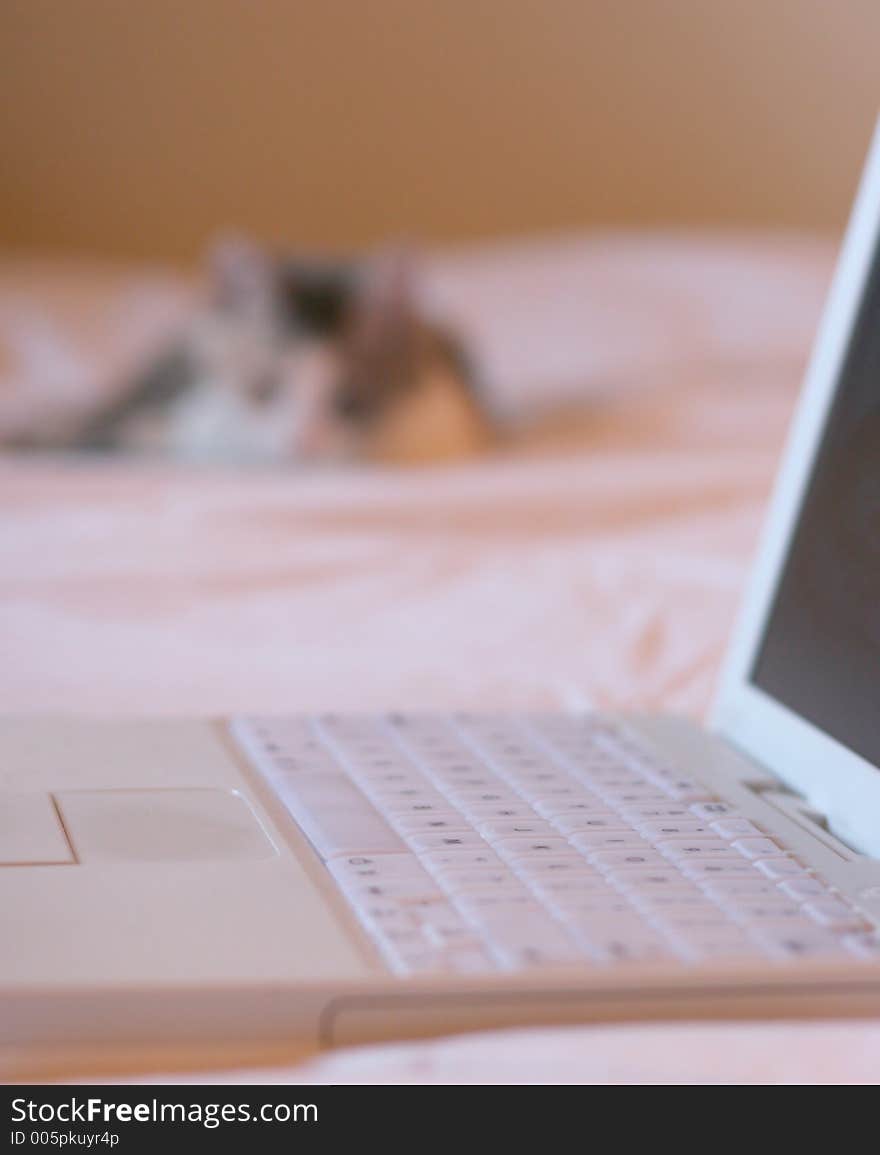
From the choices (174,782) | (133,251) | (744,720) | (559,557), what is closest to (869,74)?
(133,251)

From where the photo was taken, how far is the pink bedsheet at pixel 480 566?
1.24 feet

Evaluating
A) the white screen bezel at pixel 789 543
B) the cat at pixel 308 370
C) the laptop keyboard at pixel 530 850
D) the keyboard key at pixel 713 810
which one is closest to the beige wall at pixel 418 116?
the cat at pixel 308 370

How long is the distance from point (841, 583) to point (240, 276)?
4.53 feet

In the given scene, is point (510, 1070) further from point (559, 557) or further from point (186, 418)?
point (186, 418)

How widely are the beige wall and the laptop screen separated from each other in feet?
6.01

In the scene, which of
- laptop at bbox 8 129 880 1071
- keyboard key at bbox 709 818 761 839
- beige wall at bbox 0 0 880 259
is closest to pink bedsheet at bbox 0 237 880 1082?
laptop at bbox 8 129 880 1071

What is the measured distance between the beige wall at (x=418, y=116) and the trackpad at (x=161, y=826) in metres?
1.99

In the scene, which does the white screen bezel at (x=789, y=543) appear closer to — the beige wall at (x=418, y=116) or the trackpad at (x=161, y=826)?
the trackpad at (x=161, y=826)

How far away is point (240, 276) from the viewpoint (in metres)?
1.88

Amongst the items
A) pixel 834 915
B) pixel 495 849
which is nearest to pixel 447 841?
pixel 495 849

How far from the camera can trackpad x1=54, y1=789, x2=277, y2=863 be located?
0.47 metres

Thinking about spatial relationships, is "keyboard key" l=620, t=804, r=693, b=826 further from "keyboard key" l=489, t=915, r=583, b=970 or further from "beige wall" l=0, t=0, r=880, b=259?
"beige wall" l=0, t=0, r=880, b=259

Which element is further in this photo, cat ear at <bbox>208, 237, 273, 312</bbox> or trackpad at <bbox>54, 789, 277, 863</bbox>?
cat ear at <bbox>208, 237, 273, 312</bbox>

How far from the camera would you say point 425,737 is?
609 mm
